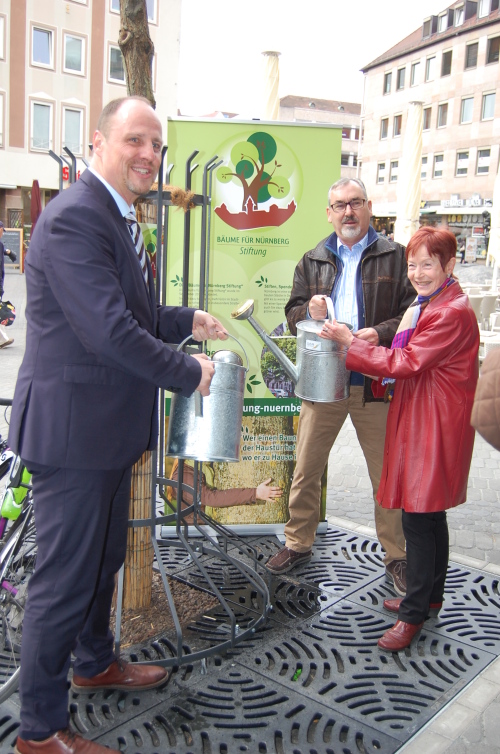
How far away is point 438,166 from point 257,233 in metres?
43.0

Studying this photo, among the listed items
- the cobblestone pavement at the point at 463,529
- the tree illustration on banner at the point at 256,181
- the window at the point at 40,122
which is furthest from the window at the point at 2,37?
the tree illustration on banner at the point at 256,181

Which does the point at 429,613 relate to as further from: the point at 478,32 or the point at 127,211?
the point at 478,32

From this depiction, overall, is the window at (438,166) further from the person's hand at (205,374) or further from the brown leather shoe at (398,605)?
the person's hand at (205,374)

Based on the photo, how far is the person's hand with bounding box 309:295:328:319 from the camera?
3.24 meters

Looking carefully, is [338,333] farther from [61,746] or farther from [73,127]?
[73,127]

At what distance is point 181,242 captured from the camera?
3.89 m

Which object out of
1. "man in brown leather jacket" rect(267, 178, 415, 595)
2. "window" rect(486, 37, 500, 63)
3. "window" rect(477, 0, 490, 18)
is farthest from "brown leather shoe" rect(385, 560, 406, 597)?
"window" rect(477, 0, 490, 18)

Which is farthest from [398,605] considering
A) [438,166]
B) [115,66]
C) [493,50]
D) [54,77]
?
[493,50]

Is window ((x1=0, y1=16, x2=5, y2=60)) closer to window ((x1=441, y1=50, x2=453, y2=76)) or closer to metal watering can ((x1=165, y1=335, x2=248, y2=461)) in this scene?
window ((x1=441, y1=50, x2=453, y2=76))

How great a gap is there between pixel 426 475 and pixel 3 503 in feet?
5.98

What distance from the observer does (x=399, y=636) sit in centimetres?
302

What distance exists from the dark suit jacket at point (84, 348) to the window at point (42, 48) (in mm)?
29747

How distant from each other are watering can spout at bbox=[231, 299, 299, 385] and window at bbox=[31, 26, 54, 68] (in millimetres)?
29292

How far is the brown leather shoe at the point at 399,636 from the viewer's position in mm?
2998
